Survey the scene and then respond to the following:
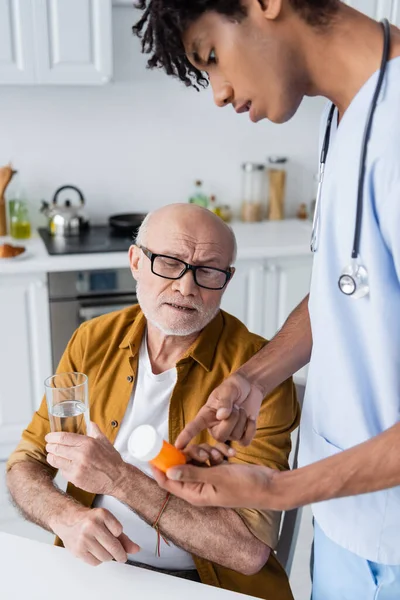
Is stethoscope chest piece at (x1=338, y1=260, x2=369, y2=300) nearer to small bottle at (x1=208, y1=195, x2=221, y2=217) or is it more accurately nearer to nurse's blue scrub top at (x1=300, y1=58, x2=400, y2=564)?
nurse's blue scrub top at (x1=300, y1=58, x2=400, y2=564)

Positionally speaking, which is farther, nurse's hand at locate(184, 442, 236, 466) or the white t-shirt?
the white t-shirt

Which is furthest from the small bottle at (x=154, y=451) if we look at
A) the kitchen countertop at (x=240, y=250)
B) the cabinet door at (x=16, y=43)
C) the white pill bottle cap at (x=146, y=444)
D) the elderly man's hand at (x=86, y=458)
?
the cabinet door at (x=16, y=43)

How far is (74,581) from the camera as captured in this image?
42.7 inches

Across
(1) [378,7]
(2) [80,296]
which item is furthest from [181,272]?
(1) [378,7]

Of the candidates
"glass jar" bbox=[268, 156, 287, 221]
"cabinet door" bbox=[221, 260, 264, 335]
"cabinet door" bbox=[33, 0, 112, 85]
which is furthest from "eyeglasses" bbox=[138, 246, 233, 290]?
"glass jar" bbox=[268, 156, 287, 221]

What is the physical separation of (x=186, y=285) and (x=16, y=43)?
1.68 m

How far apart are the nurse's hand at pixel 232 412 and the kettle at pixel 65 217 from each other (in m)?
2.01

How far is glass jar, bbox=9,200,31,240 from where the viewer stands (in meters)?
3.08

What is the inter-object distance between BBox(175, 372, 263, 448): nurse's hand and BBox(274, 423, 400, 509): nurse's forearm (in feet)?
0.79

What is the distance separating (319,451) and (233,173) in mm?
2550

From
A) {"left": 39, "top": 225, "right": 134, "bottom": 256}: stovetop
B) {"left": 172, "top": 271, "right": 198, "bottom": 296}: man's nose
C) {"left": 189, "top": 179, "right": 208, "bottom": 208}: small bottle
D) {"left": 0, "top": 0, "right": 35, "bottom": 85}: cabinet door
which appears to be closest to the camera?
{"left": 172, "top": 271, "right": 198, "bottom": 296}: man's nose

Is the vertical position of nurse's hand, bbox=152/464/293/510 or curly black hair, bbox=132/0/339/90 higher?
curly black hair, bbox=132/0/339/90

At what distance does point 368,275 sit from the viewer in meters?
0.94

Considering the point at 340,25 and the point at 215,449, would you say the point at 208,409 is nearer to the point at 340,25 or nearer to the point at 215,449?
the point at 215,449
